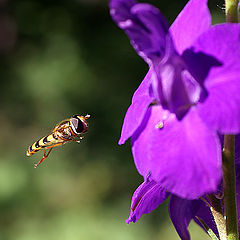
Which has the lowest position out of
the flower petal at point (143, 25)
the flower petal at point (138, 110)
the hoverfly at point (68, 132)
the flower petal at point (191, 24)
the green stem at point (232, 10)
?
the hoverfly at point (68, 132)

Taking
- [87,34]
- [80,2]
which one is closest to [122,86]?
[87,34]

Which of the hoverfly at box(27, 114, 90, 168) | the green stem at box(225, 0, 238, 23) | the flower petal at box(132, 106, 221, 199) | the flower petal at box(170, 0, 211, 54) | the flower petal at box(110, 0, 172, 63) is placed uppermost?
the flower petal at box(110, 0, 172, 63)

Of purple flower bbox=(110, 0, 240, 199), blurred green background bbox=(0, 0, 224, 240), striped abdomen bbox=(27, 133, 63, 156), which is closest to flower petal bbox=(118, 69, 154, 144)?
purple flower bbox=(110, 0, 240, 199)

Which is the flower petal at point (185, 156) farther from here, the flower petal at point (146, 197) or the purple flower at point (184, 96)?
the flower petal at point (146, 197)

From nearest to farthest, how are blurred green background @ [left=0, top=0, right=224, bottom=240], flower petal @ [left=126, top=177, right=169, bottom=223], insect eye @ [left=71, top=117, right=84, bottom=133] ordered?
flower petal @ [left=126, top=177, right=169, bottom=223] → insect eye @ [left=71, top=117, right=84, bottom=133] → blurred green background @ [left=0, top=0, right=224, bottom=240]

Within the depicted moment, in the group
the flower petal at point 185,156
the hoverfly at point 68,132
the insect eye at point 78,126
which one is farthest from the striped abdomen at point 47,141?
the flower petal at point 185,156

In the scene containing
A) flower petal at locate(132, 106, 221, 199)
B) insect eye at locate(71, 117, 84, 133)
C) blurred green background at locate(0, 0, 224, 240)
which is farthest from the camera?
blurred green background at locate(0, 0, 224, 240)

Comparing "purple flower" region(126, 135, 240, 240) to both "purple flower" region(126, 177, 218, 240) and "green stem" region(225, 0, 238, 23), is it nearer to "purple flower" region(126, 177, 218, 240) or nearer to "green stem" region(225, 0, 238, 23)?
"purple flower" region(126, 177, 218, 240)
